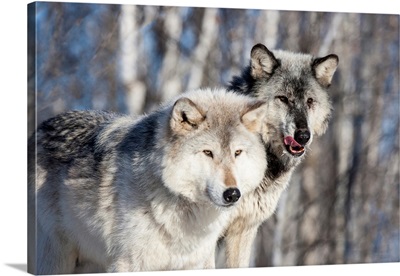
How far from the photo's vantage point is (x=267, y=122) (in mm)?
8023

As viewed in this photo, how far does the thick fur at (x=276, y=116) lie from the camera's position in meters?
8.02

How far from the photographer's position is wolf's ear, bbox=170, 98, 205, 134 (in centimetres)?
693

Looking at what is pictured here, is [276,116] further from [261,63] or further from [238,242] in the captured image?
[238,242]

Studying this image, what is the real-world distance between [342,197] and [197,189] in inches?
123

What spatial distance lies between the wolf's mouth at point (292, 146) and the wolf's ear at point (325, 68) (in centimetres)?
78

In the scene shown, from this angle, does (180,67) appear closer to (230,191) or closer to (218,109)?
(218,109)

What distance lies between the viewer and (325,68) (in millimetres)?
8438

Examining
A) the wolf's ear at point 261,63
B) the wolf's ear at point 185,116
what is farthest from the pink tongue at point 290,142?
the wolf's ear at point 185,116

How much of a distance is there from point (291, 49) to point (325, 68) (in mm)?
881

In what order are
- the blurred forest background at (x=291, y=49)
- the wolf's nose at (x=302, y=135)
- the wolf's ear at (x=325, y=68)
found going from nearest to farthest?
1. the wolf's nose at (x=302, y=135)
2. the blurred forest background at (x=291, y=49)
3. the wolf's ear at (x=325, y=68)

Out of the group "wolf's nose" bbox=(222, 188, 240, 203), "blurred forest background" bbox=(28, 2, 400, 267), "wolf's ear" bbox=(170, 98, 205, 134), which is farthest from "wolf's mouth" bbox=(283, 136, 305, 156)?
"wolf's nose" bbox=(222, 188, 240, 203)

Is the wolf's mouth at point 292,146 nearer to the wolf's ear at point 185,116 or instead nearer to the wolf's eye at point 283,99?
the wolf's eye at point 283,99

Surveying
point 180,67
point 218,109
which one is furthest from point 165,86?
point 218,109

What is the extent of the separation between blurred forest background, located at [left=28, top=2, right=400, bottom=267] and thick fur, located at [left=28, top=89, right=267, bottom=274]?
573mm
